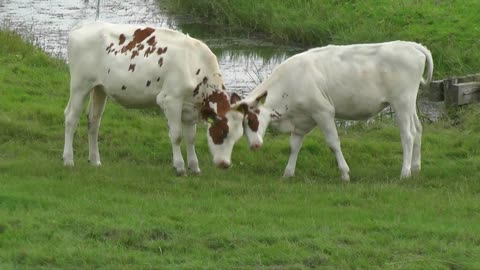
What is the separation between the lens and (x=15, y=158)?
13.1m

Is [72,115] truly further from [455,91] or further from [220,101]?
[455,91]

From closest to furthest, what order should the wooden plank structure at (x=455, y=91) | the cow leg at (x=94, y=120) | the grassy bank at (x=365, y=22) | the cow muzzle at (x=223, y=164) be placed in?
the cow muzzle at (x=223, y=164) < the cow leg at (x=94, y=120) < the wooden plank structure at (x=455, y=91) < the grassy bank at (x=365, y=22)

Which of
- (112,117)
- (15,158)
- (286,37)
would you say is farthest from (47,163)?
(286,37)

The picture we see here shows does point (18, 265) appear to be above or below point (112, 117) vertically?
above

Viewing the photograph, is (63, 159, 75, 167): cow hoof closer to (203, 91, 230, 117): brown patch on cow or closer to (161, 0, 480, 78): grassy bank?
(203, 91, 230, 117): brown patch on cow

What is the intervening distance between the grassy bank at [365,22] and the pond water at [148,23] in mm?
496

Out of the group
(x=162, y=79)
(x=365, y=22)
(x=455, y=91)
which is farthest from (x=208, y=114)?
(x=365, y=22)

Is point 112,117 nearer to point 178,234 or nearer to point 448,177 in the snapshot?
point 448,177

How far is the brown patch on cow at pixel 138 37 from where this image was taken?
1262 centimetres

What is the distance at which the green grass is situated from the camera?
8.86m

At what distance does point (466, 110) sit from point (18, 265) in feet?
30.5

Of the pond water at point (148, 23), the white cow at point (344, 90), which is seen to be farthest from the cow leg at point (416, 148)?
the pond water at point (148, 23)

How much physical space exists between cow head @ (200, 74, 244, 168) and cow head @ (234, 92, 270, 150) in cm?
16

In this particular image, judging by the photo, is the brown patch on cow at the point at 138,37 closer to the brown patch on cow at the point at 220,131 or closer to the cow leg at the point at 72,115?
the cow leg at the point at 72,115
